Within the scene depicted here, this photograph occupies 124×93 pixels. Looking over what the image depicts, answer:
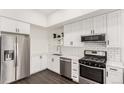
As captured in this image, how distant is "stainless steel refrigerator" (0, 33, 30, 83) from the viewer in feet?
7.41

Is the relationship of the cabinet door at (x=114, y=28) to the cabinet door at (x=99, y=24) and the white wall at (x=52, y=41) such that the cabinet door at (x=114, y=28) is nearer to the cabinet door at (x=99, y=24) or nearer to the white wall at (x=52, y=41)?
the cabinet door at (x=99, y=24)

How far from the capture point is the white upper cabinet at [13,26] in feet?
7.58

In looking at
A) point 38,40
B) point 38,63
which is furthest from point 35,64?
point 38,40

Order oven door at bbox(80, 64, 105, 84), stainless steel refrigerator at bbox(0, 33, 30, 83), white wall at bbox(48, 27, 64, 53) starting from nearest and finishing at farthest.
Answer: oven door at bbox(80, 64, 105, 84)
stainless steel refrigerator at bbox(0, 33, 30, 83)
white wall at bbox(48, 27, 64, 53)

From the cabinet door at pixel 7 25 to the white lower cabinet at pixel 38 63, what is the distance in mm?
1595

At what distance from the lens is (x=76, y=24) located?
3021mm

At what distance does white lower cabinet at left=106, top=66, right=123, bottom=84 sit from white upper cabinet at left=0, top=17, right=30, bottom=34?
10.3 feet

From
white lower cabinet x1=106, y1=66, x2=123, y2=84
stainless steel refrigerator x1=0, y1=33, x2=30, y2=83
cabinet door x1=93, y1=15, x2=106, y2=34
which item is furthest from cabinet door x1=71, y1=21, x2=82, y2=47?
stainless steel refrigerator x1=0, y1=33, x2=30, y2=83

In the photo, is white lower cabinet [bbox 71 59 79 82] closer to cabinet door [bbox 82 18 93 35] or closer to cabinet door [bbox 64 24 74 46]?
cabinet door [bbox 64 24 74 46]

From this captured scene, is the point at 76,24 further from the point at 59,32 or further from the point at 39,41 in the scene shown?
the point at 39,41

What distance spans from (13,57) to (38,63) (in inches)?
60.5

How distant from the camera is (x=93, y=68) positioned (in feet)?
7.04
